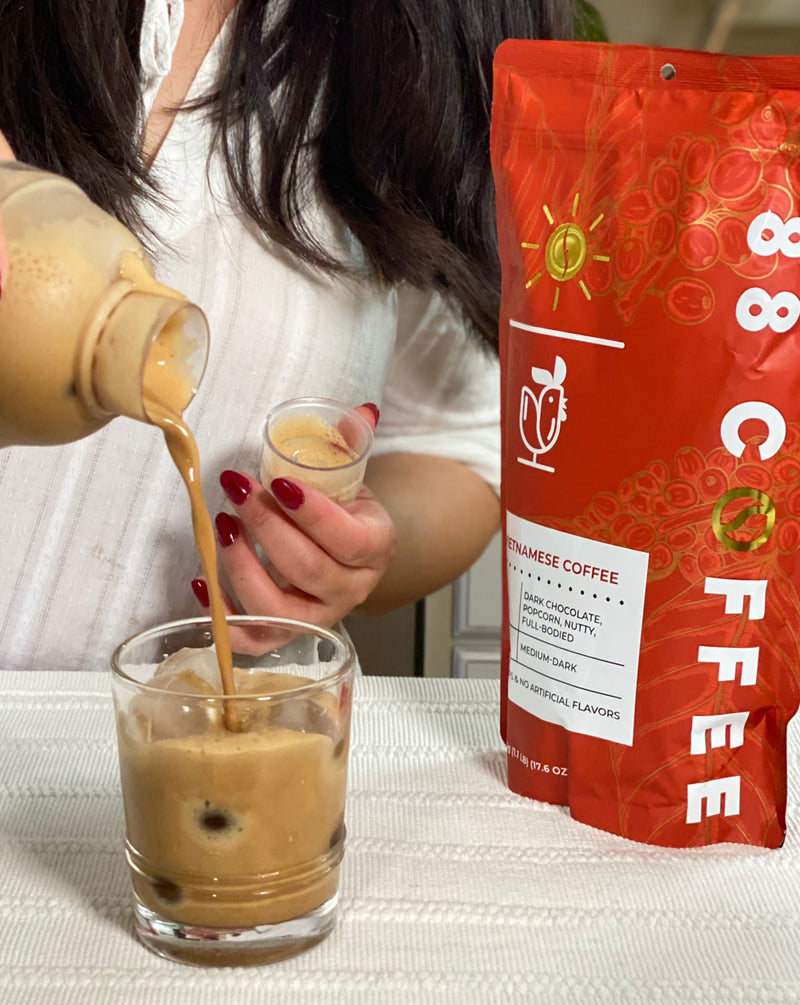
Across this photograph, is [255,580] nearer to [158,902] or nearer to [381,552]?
[381,552]

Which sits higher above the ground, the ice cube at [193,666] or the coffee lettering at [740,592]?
the coffee lettering at [740,592]

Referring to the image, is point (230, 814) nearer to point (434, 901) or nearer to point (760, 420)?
point (434, 901)

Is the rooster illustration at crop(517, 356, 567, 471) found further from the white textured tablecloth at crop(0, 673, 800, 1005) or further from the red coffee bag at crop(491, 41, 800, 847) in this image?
the white textured tablecloth at crop(0, 673, 800, 1005)

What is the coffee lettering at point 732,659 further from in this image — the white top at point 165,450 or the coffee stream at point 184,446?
the white top at point 165,450

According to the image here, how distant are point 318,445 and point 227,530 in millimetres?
86

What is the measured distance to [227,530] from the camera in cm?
77

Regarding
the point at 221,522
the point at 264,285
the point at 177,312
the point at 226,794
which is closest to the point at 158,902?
the point at 226,794

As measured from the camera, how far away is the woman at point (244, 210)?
818 mm

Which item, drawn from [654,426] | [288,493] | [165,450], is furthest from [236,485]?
[654,426]

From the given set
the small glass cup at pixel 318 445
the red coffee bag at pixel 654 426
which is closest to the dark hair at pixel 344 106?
the small glass cup at pixel 318 445

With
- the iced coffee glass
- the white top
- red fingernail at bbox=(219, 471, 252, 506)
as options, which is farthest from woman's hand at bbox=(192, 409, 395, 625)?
the iced coffee glass

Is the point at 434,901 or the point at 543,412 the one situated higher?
the point at 543,412

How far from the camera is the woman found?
818mm

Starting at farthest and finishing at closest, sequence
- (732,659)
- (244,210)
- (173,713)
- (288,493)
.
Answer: (244,210) < (288,493) < (732,659) < (173,713)
